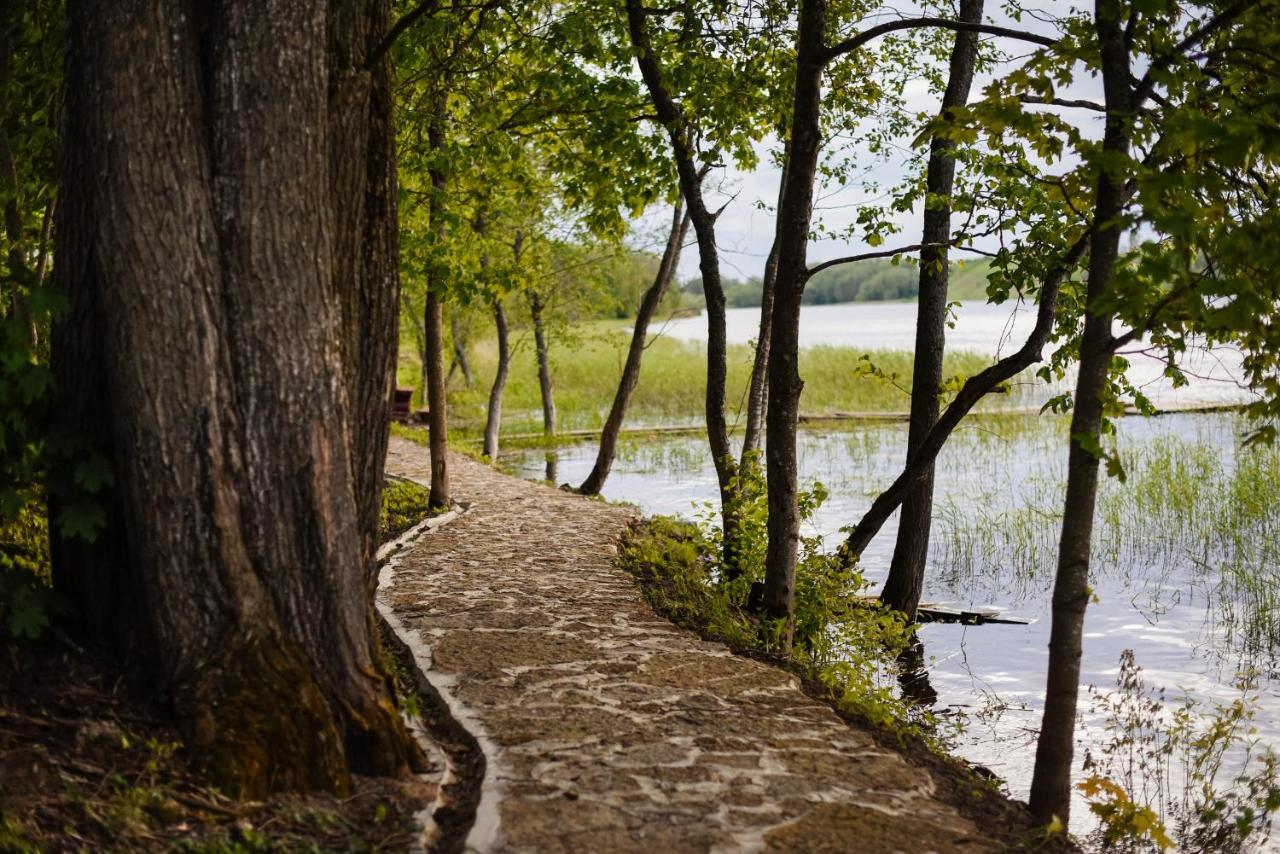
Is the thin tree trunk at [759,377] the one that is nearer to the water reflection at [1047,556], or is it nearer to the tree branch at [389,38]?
the water reflection at [1047,556]

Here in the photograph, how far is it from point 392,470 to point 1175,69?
12.6 metres

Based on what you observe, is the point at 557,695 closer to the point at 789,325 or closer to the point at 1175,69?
the point at 789,325

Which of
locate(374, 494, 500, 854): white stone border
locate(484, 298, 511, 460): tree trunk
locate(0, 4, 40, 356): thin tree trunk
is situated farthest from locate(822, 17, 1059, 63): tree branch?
locate(484, 298, 511, 460): tree trunk

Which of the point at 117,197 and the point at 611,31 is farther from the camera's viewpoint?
the point at 611,31

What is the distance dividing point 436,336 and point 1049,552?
24.0 feet

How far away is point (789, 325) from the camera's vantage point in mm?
7301

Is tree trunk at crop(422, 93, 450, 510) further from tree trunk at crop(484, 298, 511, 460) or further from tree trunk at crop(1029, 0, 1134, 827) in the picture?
tree trunk at crop(484, 298, 511, 460)

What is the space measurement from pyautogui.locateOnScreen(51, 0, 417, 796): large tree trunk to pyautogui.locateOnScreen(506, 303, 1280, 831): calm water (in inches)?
162

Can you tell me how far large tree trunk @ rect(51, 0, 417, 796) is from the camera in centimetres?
429

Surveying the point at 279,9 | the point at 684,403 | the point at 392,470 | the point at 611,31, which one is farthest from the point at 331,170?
the point at 684,403

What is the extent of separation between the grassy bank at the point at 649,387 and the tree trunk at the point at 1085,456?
17966 millimetres

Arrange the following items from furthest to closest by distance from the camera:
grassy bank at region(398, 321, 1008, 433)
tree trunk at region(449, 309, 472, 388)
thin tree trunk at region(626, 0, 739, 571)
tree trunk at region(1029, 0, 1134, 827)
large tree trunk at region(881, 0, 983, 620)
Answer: grassy bank at region(398, 321, 1008, 433) → tree trunk at region(449, 309, 472, 388) → thin tree trunk at region(626, 0, 739, 571) → large tree trunk at region(881, 0, 983, 620) → tree trunk at region(1029, 0, 1134, 827)

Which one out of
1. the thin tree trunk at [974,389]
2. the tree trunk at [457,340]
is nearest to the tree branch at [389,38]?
the thin tree trunk at [974,389]

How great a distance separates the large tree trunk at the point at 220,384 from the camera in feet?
14.1
